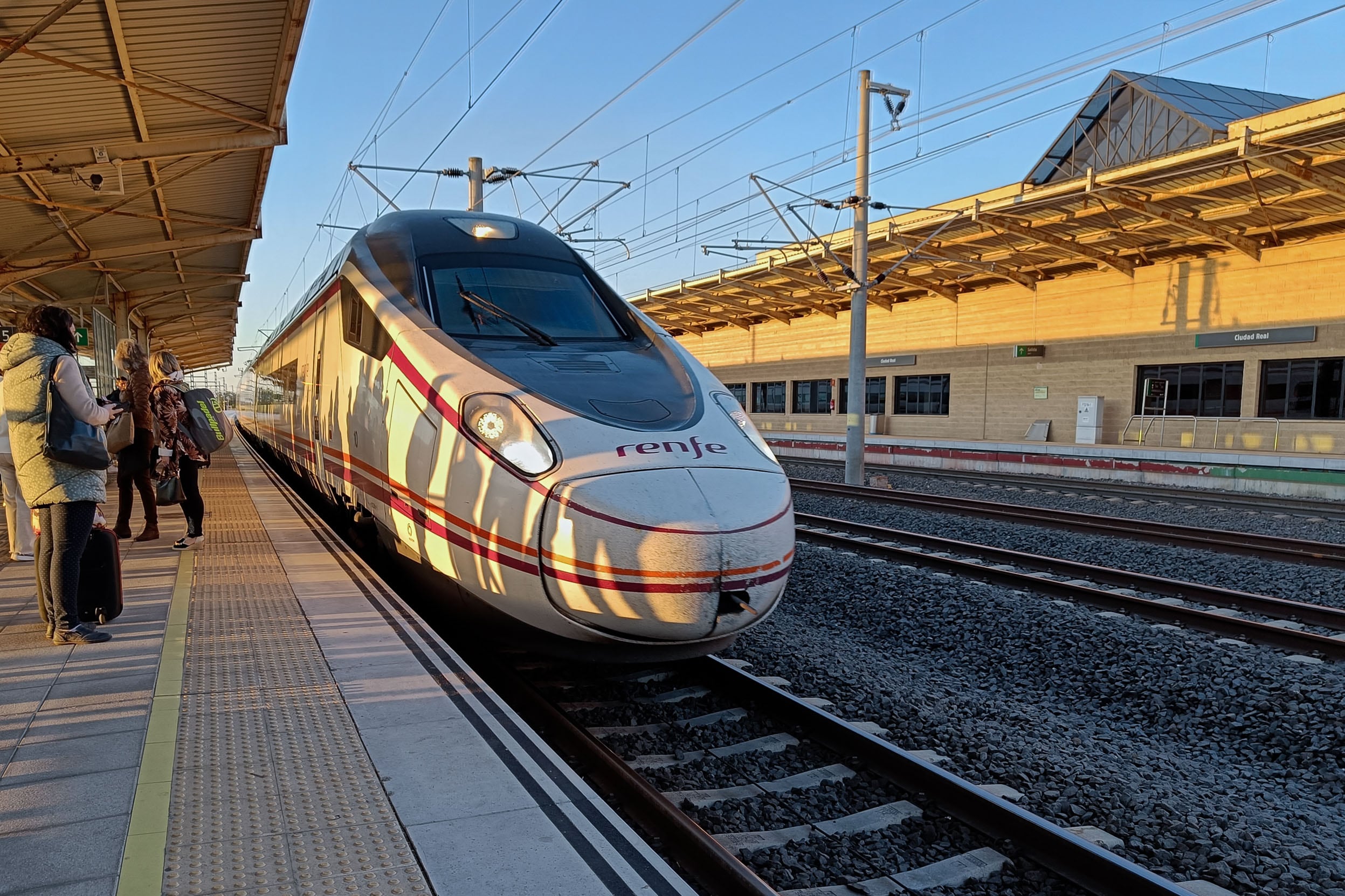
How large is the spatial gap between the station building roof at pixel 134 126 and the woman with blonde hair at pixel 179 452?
3.34 metres

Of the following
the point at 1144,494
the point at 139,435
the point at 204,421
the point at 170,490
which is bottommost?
the point at 1144,494

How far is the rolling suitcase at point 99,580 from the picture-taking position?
15.4 feet

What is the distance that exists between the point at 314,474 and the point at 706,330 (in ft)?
120

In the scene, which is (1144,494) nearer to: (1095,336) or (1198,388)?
(1198,388)

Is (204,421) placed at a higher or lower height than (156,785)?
higher

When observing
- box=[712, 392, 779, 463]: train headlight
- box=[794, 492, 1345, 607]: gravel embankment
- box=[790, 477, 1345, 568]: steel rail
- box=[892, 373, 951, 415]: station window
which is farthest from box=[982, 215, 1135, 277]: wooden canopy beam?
box=[712, 392, 779, 463]: train headlight

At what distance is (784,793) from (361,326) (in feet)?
13.2

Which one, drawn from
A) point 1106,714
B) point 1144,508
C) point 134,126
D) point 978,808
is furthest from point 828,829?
point 1144,508

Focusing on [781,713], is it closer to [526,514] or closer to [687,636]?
[687,636]

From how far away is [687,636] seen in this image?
3941mm

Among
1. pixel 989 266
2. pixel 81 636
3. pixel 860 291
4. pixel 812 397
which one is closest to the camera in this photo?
pixel 81 636

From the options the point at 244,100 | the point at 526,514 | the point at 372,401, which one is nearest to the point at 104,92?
the point at 244,100

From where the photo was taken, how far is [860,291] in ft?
55.9

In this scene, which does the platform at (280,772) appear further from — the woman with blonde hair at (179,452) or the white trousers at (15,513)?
the woman with blonde hair at (179,452)
